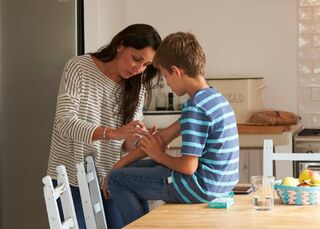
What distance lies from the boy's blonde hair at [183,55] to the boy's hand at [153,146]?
8.5 inches

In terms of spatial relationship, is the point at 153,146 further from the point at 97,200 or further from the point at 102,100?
the point at 102,100

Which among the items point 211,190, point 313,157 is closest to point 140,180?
point 211,190

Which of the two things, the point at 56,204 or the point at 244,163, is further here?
the point at 244,163

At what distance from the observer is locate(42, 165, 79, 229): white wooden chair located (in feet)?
5.03

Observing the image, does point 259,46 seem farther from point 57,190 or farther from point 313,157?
point 57,190

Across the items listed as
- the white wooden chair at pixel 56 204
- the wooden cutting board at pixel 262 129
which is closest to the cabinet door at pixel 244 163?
the wooden cutting board at pixel 262 129

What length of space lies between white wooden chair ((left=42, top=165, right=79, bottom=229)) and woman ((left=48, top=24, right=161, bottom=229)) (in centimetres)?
50

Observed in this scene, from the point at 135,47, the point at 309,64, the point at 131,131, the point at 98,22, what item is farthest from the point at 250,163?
the point at 131,131

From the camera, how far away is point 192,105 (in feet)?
5.90

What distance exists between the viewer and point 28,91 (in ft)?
11.0

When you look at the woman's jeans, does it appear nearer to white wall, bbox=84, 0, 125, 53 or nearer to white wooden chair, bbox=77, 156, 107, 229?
white wooden chair, bbox=77, 156, 107, 229

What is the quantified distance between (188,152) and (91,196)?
573mm

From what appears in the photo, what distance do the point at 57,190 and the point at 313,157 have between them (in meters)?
1.10

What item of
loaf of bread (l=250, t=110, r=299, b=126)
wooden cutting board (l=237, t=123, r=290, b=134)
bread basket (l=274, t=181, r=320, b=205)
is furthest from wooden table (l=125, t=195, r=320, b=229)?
loaf of bread (l=250, t=110, r=299, b=126)
